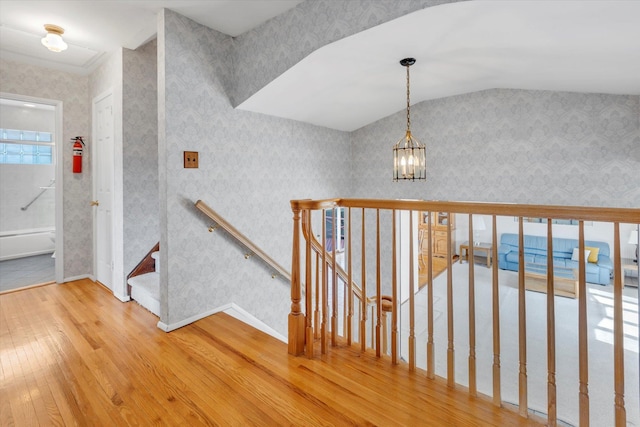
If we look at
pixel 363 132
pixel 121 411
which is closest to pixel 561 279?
pixel 363 132

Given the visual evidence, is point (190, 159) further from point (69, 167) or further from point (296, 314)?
point (69, 167)

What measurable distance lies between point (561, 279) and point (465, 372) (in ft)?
10.5

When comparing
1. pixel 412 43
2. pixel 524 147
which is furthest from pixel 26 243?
pixel 524 147

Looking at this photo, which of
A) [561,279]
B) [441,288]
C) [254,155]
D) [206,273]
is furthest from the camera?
[441,288]

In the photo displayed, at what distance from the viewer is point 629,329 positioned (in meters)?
4.44

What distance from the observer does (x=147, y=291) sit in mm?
2787

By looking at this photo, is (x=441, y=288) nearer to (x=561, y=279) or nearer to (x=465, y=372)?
(x=561, y=279)

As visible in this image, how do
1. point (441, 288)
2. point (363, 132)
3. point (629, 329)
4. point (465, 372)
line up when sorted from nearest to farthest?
1. point (465, 372)
2. point (629, 329)
3. point (363, 132)
4. point (441, 288)

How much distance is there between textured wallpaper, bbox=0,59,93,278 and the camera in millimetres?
3336

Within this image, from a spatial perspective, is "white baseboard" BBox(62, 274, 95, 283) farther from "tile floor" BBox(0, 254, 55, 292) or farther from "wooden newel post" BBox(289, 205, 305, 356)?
"wooden newel post" BBox(289, 205, 305, 356)

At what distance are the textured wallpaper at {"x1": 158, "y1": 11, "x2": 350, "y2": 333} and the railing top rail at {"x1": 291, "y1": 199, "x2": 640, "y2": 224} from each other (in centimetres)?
117

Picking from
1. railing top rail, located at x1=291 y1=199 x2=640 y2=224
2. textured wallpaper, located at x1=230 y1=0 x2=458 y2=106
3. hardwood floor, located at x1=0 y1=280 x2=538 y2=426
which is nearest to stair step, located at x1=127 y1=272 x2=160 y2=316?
hardwood floor, located at x1=0 y1=280 x2=538 y2=426

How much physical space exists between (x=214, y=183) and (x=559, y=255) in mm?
7284

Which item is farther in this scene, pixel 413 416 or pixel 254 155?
pixel 254 155
